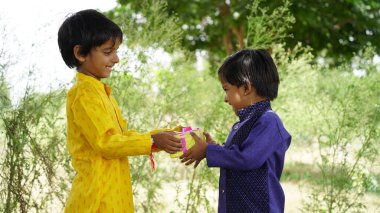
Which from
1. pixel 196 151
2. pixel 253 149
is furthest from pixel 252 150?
pixel 196 151

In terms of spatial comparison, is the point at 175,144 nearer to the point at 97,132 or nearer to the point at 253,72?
the point at 97,132

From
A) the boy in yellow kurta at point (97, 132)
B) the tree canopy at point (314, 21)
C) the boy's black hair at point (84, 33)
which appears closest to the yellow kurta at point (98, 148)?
the boy in yellow kurta at point (97, 132)

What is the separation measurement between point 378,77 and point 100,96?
2845 mm

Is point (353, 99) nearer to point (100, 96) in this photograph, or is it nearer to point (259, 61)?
point (259, 61)

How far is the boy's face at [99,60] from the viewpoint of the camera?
219 centimetres

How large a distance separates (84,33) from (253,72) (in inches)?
24.5

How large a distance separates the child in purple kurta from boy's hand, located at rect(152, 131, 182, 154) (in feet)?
0.24

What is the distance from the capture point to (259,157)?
6.91ft

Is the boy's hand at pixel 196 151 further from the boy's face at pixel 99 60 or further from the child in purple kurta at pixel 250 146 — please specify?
the boy's face at pixel 99 60

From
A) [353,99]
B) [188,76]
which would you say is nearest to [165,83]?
[188,76]

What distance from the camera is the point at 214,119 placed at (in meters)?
4.06

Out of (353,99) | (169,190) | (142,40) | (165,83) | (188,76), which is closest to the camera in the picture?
(142,40)

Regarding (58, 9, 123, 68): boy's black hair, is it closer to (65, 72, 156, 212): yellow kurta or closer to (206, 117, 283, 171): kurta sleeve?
(65, 72, 156, 212): yellow kurta

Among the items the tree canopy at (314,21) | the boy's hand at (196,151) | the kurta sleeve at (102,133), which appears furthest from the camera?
the tree canopy at (314,21)
